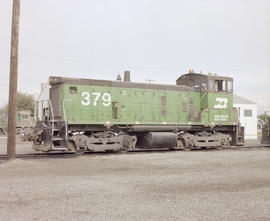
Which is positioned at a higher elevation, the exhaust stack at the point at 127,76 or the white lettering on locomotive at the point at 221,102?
the exhaust stack at the point at 127,76

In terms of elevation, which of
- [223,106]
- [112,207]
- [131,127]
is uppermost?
[223,106]

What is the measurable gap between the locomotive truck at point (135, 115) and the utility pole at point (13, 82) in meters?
2.02

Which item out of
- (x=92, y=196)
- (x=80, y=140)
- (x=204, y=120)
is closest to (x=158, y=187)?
(x=92, y=196)

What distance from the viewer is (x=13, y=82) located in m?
11.2

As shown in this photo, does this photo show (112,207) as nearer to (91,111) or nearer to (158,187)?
(158,187)

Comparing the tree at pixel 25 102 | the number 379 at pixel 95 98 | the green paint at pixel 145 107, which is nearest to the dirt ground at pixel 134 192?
the green paint at pixel 145 107

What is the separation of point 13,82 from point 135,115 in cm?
628

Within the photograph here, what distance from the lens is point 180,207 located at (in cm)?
542

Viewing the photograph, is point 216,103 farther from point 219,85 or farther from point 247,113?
point 247,113

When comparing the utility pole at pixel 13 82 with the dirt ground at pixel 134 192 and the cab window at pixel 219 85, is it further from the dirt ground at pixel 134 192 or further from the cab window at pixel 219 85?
the cab window at pixel 219 85

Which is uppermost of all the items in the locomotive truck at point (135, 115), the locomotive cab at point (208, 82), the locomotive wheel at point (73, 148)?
the locomotive cab at point (208, 82)

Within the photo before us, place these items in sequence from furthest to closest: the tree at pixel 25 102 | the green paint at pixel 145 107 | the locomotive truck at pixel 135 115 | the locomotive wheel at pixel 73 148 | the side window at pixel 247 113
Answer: the tree at pixel 25 102 → the side window at pixel 247 113 → the green paint at pixel 145 107 → the locomotive truck at pixel 135 115 → the locomotive wheel at pixel 73 148

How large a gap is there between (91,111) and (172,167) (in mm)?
5719

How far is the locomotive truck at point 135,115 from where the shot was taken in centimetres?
1407
